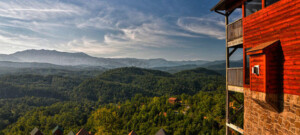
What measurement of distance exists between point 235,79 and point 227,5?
363cm

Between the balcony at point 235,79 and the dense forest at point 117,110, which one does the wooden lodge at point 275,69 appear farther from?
the dense forest at point 117,110

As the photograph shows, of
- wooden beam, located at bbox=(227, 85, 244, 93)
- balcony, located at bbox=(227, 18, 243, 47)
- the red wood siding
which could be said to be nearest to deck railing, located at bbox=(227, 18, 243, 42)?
balcony, located at bbox=(227, 18, 243, 47)

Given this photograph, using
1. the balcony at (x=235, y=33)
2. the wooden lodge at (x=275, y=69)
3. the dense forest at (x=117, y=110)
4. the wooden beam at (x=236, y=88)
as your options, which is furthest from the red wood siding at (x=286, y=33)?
the dense forest at (x=117, y=110)

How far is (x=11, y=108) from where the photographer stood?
11200cm

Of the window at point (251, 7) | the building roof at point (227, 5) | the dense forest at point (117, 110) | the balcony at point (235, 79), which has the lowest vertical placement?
the dense forest at point (117, 110)

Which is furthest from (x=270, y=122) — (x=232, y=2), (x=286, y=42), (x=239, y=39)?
(x=232, y=2)

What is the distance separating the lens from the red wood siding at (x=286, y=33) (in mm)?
→ 3961

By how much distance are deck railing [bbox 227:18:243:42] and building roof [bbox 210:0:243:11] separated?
0.84 m

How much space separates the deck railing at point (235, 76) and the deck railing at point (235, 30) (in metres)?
1.47

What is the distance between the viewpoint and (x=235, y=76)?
704 centimetres

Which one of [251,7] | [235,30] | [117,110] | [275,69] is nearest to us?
[275,69]

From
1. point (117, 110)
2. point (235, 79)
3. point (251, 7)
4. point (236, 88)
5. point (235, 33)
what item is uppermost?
point (251, 7)

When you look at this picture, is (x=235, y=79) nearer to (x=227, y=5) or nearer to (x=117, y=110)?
(x=227, y=5)

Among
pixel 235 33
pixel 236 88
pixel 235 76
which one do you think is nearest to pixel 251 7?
pixel 235 33
